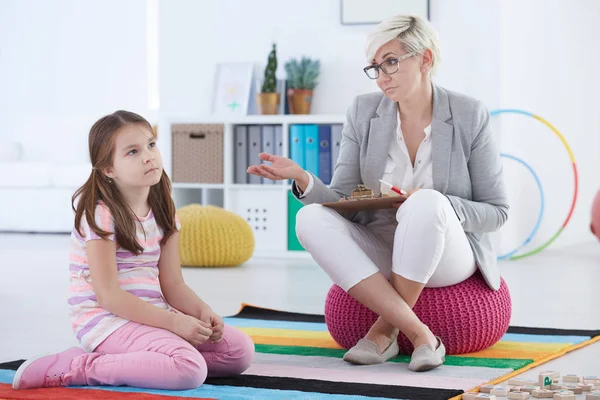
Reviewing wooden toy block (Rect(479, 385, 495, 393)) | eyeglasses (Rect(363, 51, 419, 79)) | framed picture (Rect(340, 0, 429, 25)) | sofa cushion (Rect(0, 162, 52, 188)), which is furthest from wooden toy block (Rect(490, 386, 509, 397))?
sofa cushion (Rect(0, 162, 52, 188))

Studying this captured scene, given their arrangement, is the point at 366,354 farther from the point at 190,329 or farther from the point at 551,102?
the point at 551,102

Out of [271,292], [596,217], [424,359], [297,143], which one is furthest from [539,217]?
[596,217]

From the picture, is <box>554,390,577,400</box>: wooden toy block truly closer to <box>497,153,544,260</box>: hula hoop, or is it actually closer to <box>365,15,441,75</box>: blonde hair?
<box>365,15,441,75</box>: blonde hair

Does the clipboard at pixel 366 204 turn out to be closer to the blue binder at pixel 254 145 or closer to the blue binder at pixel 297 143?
the blue binder at pixel 297 143

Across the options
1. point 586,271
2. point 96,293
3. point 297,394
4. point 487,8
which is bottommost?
point 586,271

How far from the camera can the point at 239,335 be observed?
6.79 ft

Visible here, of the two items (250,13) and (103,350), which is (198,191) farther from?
(103,350)

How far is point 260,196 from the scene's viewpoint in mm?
5086

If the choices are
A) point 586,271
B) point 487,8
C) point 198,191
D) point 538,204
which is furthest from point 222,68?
point 586,271

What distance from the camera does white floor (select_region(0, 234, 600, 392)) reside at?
2.57 meters

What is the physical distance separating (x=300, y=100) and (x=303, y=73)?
145mm

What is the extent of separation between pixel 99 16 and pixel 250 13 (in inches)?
109

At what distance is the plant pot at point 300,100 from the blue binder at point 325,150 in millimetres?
182

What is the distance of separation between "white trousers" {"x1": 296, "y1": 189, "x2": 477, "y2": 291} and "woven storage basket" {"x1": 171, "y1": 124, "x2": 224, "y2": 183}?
2.79 metres
